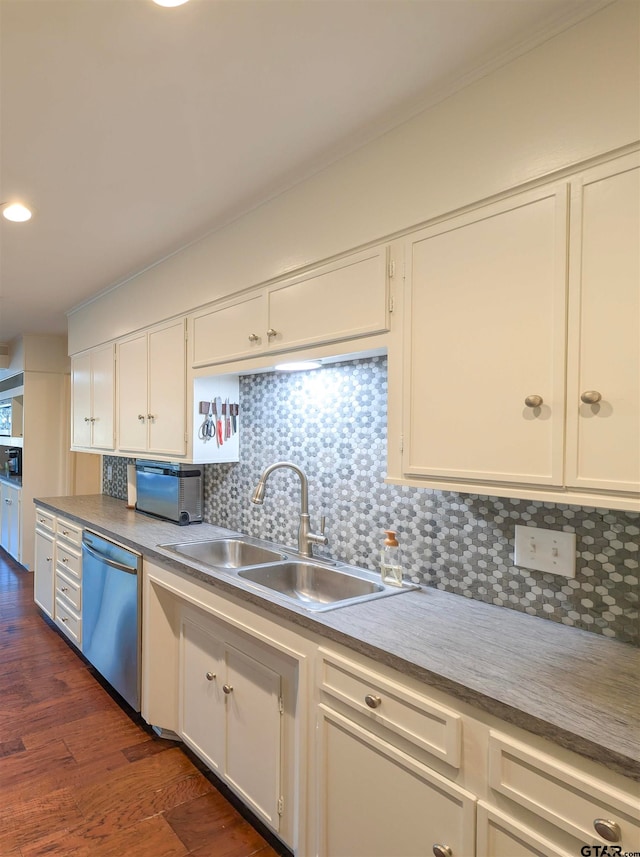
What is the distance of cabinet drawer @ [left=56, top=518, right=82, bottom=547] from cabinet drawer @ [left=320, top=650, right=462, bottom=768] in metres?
2.24

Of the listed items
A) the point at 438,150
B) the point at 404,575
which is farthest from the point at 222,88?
the point at 404,575

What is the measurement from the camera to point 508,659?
48.1 inches

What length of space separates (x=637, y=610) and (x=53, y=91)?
2.20 meters

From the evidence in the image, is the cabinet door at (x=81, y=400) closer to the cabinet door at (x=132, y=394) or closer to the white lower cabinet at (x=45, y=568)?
the cabinet door at (x=132, y=394)

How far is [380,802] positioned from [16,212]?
2653mm

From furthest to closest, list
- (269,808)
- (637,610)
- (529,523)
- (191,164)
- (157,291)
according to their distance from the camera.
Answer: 1. (157,291)
2. (191,164)
3. (269,808)
4. (529,523)
5. (637,610)

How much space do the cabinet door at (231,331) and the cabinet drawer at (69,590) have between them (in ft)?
5.54

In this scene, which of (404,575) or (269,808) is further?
(404,575)

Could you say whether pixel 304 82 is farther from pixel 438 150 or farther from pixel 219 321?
pixel 219 321

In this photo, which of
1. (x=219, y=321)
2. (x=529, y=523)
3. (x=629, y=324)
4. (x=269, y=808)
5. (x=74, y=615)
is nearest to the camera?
(x=629, y=324)

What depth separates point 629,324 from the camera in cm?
109

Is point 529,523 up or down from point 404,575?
up

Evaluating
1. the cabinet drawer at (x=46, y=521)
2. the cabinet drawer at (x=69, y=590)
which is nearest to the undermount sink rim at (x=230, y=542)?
the cabinet drawer at (x=69, y=590)

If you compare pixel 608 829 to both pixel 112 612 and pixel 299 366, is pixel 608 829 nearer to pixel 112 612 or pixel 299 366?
pixel 299 366
